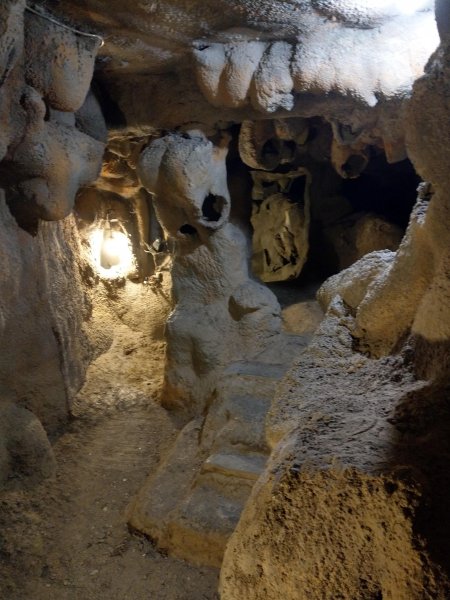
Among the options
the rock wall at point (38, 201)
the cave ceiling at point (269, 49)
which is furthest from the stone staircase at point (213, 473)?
the cave ceiling at point (269, 49)

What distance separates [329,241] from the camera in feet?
16.8

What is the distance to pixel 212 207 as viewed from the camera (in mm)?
4328

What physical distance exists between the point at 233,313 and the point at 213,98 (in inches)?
65.4

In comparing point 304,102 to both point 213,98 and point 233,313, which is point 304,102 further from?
point 233,313

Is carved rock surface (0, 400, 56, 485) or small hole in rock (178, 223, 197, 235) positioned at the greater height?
small hole in rock (178, 223, 197, 235)

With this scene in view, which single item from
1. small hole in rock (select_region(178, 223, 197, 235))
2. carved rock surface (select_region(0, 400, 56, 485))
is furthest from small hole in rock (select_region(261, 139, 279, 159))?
carved rock surface (select_region(0, 400, 56, 485))

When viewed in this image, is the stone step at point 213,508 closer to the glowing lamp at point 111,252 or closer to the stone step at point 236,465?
the stone step at point 236,465

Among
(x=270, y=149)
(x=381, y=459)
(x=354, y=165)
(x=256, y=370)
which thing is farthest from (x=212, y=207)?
(x=381, y=459)

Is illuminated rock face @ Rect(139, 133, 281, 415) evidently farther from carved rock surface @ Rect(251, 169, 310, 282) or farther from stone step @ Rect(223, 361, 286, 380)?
carved rock surface @ Rect(251, 169, 310, 282)

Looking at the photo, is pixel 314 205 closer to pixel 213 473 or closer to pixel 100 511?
pixel 213 473

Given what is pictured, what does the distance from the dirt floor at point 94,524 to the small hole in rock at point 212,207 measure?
1620 millimetres

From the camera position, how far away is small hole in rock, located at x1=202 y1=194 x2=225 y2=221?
4191 millimetres

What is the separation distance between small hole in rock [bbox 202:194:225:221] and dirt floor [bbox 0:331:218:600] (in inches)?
63.8

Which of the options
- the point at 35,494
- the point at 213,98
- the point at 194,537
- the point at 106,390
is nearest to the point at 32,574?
the point at 35,494
